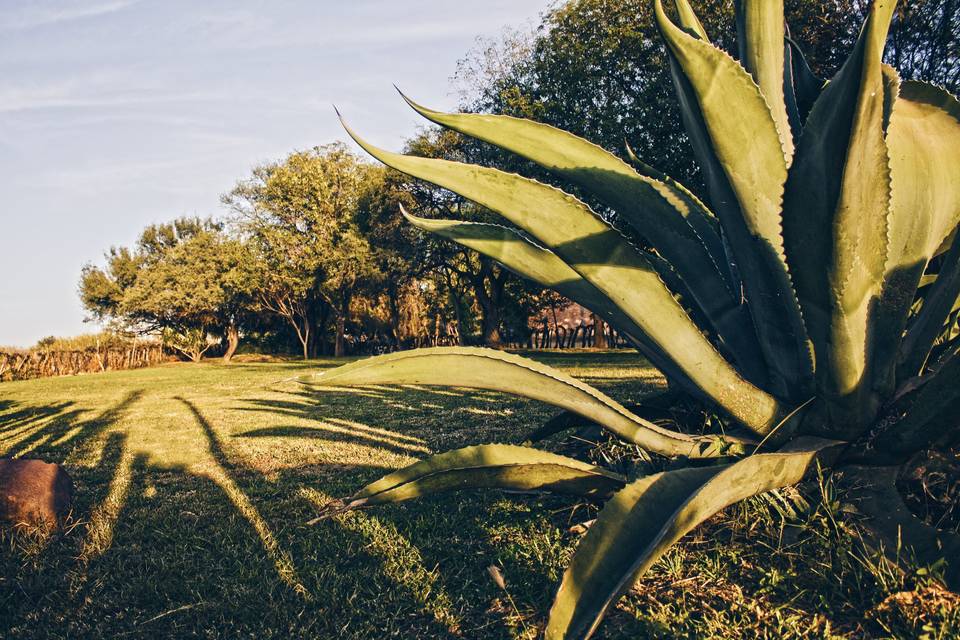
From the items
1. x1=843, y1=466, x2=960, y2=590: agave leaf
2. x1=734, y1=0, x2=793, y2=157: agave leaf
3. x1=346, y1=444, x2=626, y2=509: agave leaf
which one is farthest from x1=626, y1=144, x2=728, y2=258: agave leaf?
x1=346, y1=444, x2=626, y2=509: agave leaf

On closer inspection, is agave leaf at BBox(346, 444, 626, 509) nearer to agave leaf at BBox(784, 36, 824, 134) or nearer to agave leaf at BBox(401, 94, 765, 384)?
agave leaf at BBox(401, 94, 765, 384)

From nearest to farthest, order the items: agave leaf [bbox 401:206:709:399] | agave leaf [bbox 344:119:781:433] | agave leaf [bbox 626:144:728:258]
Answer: agave leaf [bbox 344:119:781:433]
agave leaf [bbox 401:206:709:399]
agave leaf [bbox 626:144:728:258]

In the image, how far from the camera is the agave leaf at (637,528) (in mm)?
1248

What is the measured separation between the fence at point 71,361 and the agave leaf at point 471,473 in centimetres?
2455

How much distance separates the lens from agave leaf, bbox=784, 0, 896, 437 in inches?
50.6

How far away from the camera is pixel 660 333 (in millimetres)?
1918

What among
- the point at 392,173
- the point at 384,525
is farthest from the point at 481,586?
the point at 392,173

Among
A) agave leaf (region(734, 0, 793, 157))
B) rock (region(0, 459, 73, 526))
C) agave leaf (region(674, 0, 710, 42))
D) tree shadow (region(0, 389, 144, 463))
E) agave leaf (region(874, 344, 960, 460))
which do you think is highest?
agave leaf (region(674, 0, 710, 42))

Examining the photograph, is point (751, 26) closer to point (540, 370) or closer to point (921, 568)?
point (540, 370)

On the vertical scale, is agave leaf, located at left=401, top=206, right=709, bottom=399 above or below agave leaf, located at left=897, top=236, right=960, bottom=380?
above

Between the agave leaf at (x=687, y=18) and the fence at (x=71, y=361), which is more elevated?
the agave leaf at (x=687, y=18)

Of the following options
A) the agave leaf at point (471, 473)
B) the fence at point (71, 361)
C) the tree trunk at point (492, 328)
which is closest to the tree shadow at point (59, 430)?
the agave leaf at point (471, 473)

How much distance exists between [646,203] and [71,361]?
90.5ft

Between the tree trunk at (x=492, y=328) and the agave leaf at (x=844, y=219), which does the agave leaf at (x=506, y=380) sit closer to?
the agave leaf at (x=844, y=219)
